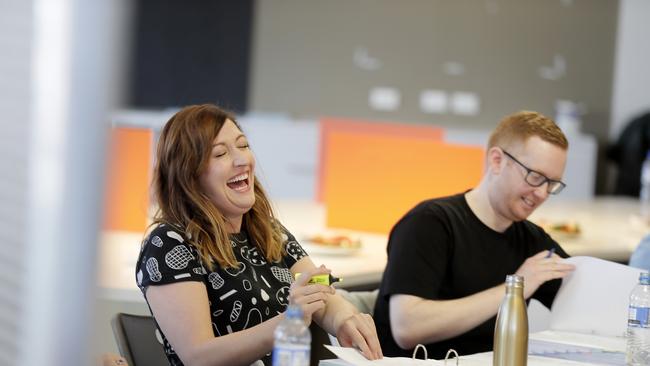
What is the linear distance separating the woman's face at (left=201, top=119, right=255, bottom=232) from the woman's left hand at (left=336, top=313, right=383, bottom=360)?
32 cm

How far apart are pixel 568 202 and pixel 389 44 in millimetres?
2910

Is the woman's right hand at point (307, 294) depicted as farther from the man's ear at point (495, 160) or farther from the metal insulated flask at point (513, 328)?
the man's ear at point (495, 160)

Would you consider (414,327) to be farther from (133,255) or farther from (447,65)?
(447,65)

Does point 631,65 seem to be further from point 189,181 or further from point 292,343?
point 292,343

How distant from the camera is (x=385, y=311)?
249 cm

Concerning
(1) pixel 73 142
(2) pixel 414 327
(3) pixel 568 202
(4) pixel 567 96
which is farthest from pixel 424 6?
(1) pixel 73 142

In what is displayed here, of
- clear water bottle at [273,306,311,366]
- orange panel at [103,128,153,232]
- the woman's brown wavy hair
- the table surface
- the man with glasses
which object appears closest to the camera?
clear water bottle at [273,306,311,366]

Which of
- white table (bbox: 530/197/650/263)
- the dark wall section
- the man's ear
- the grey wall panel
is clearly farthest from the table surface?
the dark wall section

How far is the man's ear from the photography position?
2580 mm

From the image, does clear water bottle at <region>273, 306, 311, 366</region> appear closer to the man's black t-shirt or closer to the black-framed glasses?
the man's black t-shirt

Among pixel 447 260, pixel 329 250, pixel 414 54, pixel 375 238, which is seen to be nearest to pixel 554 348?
pixel 447 260

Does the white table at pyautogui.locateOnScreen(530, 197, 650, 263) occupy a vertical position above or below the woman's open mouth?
below

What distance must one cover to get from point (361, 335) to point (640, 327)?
57 centimetres

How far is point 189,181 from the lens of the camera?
2062 millimetres
